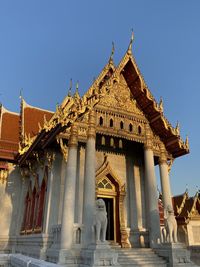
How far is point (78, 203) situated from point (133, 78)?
5905 mm

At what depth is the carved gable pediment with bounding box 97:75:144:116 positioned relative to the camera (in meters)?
10.9

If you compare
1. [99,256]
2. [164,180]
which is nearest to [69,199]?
[99,256]

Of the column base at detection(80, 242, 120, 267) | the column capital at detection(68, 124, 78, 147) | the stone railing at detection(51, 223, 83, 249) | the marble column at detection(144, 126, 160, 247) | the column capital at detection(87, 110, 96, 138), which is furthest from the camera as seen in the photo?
the column capital at detection(87, 110, 96, 138)

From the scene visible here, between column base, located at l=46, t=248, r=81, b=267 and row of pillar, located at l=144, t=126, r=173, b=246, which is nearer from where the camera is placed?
column base, located at l=46, t=248, r=81, b=267

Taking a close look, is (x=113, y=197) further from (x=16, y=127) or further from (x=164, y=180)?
(x=16, y=127)

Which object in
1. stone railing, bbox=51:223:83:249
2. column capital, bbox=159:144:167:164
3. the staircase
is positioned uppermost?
column capital, bbox=159:144:167:164

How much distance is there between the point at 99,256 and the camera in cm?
687

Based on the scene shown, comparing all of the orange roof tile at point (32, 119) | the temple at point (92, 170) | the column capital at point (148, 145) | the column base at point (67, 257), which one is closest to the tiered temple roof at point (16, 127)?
the orange roof tile at point (32, 119)

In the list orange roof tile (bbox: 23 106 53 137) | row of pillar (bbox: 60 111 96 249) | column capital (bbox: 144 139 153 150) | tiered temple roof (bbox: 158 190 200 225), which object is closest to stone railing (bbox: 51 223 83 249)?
row of pillar (bbox: 60 111 96 249)

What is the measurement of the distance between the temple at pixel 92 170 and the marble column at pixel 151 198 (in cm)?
2

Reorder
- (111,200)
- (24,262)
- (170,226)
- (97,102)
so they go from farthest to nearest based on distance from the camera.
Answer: (111,200)
(97,102)
(170,226)
(24,262)

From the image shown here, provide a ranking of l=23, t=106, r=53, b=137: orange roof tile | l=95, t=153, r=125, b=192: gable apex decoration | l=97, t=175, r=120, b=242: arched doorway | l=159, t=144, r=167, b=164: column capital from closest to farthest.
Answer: l=97, t=175, r=120, b=242: arched doorway → l=95, t=153, r=125, b=192: gable apex decoration → l=159, t=144, r=167, b=164: column capital → l=23, t=106, r=53, b=137: orange roof tile

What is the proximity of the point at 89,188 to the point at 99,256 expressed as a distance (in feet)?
7.35

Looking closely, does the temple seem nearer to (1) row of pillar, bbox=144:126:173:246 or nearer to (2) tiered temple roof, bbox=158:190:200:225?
(1) row of pillar, bbox=144:126:173:246
